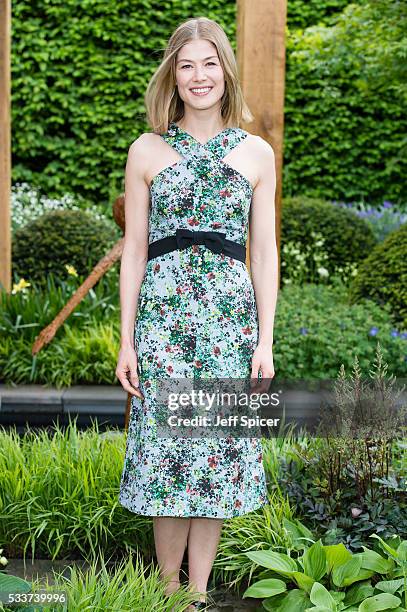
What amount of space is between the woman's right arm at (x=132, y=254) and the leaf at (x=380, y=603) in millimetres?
883

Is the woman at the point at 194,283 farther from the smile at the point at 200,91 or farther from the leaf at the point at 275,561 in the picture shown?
the leaf at the point at 275,561

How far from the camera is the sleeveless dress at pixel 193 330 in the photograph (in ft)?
8.33

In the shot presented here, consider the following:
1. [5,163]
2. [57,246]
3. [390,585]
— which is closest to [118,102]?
[57,246]

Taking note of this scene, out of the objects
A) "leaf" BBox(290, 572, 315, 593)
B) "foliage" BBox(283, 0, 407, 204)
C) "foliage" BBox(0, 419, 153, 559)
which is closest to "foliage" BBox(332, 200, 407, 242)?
"foliage" BBox(283, 0, 407, 204)

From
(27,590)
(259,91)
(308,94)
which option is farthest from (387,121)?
(27,590)

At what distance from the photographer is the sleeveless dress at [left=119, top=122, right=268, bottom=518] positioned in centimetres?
254

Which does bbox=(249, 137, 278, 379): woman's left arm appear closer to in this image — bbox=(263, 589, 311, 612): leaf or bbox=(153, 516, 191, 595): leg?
bbox=(153, 516, 191, 595): leg

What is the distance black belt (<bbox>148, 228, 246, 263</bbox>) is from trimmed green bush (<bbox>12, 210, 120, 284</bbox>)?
13.5ft

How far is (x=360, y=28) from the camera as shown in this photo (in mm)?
6891

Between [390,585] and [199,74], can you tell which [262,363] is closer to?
[390,585]

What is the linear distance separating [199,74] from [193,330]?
74 centimetres

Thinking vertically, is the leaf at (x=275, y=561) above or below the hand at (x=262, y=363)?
below

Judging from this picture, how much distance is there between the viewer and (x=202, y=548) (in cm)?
268

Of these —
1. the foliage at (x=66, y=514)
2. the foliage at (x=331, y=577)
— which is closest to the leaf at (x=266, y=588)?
the foliage at (x=331, y=577)
